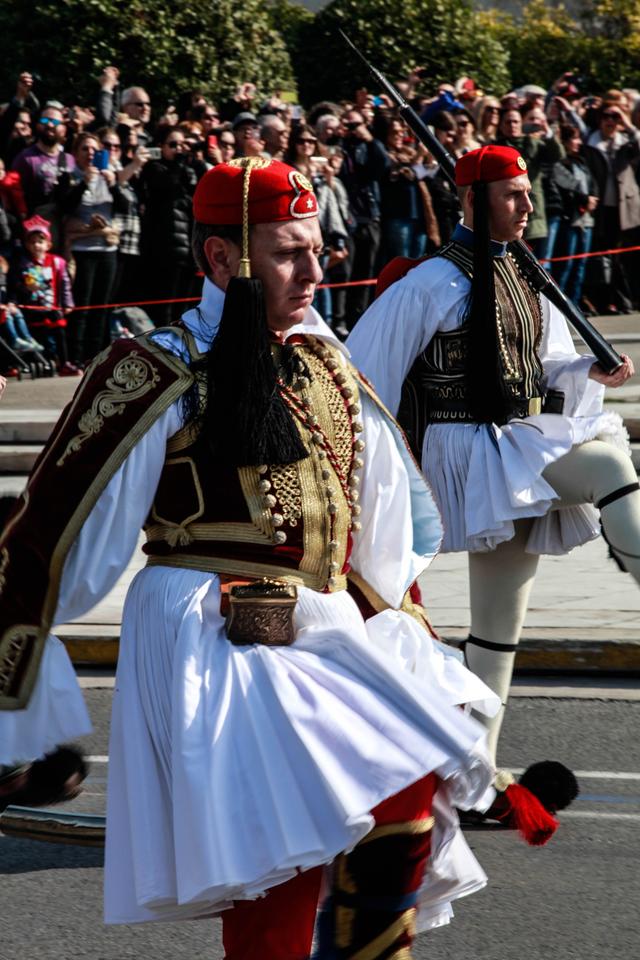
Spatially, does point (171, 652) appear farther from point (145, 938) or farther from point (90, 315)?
point (90, 315)

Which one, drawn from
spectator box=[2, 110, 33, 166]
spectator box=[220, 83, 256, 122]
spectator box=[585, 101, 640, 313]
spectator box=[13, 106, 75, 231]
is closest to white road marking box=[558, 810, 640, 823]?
spectator box=[13, 106, 75, 231]

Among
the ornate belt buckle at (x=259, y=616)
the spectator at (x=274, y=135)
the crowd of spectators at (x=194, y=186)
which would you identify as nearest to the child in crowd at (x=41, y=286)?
the crowd of spectators at (x=194, y=186)

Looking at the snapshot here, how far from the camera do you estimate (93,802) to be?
5.80 meters

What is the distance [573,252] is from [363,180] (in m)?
2.60

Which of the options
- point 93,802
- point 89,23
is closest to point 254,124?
point 89,23

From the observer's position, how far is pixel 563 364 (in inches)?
238

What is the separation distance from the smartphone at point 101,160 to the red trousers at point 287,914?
11000 millimetres

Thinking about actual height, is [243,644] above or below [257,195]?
below

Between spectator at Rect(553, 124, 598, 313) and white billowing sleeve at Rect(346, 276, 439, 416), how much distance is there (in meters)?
10.3

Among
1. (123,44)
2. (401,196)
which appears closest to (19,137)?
(401,196)

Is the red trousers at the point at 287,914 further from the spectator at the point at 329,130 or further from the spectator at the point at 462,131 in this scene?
the spectator at the point at 329,130

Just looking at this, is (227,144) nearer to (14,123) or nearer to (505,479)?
(14,123)

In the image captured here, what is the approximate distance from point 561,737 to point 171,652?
3.46m

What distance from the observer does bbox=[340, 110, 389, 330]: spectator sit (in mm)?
14734
